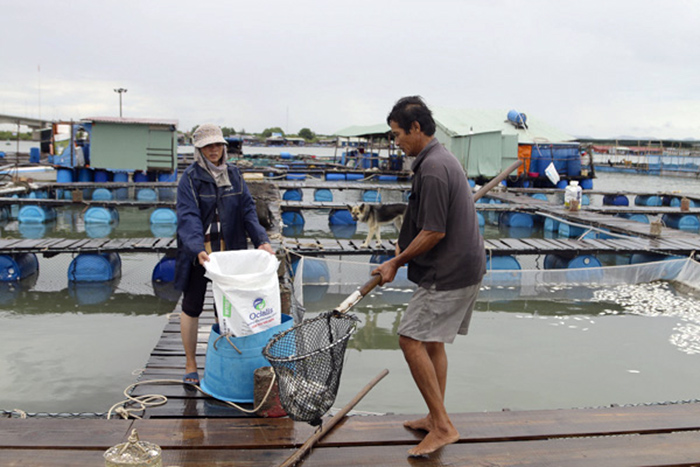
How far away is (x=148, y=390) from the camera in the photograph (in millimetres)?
3721

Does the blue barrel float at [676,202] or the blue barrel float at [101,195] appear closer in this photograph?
the blue barrel float at [101,195]

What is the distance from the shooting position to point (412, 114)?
9.50 ft

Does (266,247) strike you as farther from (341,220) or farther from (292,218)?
(341,220)

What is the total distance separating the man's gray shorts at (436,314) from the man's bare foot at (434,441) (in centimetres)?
49

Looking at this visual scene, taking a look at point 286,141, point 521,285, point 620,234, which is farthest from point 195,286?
point 286,141

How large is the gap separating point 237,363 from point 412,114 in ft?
6.06

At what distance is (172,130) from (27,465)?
2047 cm

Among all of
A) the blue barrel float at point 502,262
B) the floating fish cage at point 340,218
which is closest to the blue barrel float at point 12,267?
the blue barrel float at point 502,262

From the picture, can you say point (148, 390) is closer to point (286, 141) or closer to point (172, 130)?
point (172, 130)

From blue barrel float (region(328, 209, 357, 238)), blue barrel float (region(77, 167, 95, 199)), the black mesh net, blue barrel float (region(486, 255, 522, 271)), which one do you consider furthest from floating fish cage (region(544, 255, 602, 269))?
blue barrel float (region(77, 167, 95, 199))

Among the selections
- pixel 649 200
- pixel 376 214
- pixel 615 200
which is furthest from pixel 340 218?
pixel 649 200

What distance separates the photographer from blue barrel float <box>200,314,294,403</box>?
11.3 ft

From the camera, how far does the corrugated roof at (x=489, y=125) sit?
26.7 meters

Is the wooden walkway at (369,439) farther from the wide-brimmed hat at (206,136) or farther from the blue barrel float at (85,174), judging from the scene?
the blue barrel float at (85,174)
